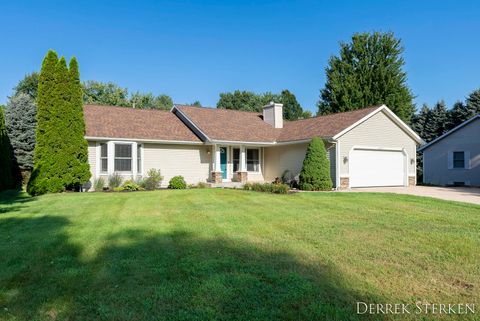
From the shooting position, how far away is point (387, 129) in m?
20.9

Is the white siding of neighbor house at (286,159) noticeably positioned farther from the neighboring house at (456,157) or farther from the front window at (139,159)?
the neighboring house at (456,157)

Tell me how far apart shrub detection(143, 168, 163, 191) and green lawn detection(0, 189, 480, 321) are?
8.78m

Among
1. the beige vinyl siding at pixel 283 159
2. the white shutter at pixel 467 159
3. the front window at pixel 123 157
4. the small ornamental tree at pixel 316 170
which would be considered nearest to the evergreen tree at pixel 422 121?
the white shutter at pixel 467 159

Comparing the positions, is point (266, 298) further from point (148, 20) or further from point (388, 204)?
point (148, 20)

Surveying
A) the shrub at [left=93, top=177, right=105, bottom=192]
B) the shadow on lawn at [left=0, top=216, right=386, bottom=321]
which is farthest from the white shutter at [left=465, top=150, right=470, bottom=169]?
the shadow on lawn at [left=0, top=216, right=386, bottom=321]

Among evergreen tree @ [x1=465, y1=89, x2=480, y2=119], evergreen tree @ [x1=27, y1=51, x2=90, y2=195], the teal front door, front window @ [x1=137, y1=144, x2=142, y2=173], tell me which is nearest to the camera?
evergreen tree @ [x1=27, y1=51, x2=90, y2=195]

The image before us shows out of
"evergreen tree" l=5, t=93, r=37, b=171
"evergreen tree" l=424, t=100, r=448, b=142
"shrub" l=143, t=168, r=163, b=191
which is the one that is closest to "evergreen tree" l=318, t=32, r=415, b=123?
"evergreen tree" l=424, t=100, r=448, b=142

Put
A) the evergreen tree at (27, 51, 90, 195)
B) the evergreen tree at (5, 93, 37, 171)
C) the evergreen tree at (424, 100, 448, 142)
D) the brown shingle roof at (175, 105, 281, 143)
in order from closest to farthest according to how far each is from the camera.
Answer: the evergreen tree at (27, 51, 90, 195)
the brown shingle roof at (175, 105, 281, 143)
the evergreen tree at (5, 93, 37, 171)
the evergreen tree at (424, 100, 448, 142)

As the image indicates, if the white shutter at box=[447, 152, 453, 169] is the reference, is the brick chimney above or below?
above

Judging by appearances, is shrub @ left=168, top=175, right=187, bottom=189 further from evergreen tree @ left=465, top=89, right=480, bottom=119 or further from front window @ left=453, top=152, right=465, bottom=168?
evergreen tree @ left=465, top=89, right=480, bottom=119

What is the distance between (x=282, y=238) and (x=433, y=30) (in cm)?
1885

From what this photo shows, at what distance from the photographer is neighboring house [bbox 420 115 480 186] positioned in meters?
23.3

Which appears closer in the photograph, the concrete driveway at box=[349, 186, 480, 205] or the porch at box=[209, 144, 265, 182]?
the concrete driveway at box=[349, 186, 480, 205]

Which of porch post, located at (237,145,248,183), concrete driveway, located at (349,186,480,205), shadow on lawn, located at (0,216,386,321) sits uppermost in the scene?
porch post, located at (237,145,248,183)
